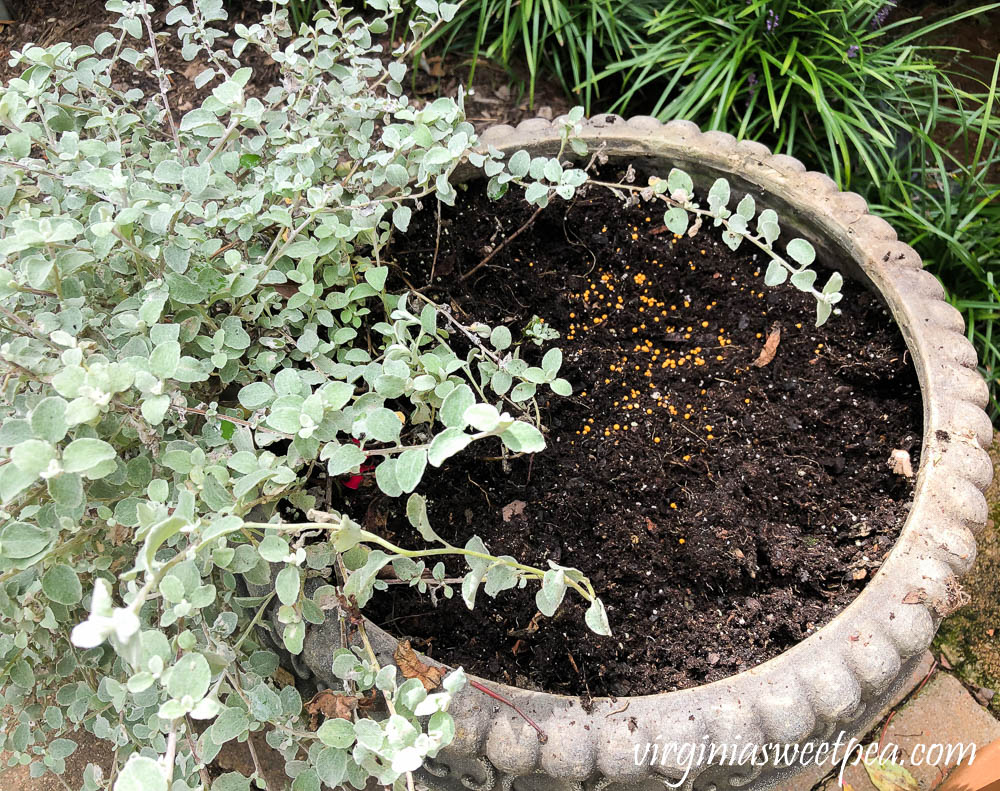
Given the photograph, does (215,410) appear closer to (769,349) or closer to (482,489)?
(482,489)

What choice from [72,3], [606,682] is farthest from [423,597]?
[72,3]

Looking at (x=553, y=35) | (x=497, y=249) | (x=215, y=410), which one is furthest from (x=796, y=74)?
(x=215, y=410)

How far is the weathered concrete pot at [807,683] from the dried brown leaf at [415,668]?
0.03 m

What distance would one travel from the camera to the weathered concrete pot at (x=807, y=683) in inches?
43.3

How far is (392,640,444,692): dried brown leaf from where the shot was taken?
113 cm

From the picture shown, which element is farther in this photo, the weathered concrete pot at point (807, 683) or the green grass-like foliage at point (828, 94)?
the green grass-like foliage at point (828, 94)

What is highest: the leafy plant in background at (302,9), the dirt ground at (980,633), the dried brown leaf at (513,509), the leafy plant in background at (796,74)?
the leafy plant in background at (796,74)

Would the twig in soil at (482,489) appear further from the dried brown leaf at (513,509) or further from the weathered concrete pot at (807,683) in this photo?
the weathered concrete pot at (807,683)

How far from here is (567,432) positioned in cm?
154

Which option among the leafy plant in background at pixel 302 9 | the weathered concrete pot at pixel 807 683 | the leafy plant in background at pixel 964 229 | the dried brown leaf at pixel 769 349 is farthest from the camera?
the leafy plant in background at pixel 302 9

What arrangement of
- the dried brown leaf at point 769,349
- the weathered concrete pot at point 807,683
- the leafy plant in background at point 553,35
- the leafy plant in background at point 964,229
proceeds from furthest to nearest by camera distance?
the leafy plant in background at point 553,35
the leafy plant in background at point 964,229
the dried brown leaf at point 769,349
the weathered concrete pot at point 807,683

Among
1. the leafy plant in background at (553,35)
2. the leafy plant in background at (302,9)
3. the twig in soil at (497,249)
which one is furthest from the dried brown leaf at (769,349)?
the leafy plant in background at (302,9)

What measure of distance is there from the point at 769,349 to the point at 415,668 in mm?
919

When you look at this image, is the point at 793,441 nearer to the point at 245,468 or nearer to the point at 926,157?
the point at 245,468
